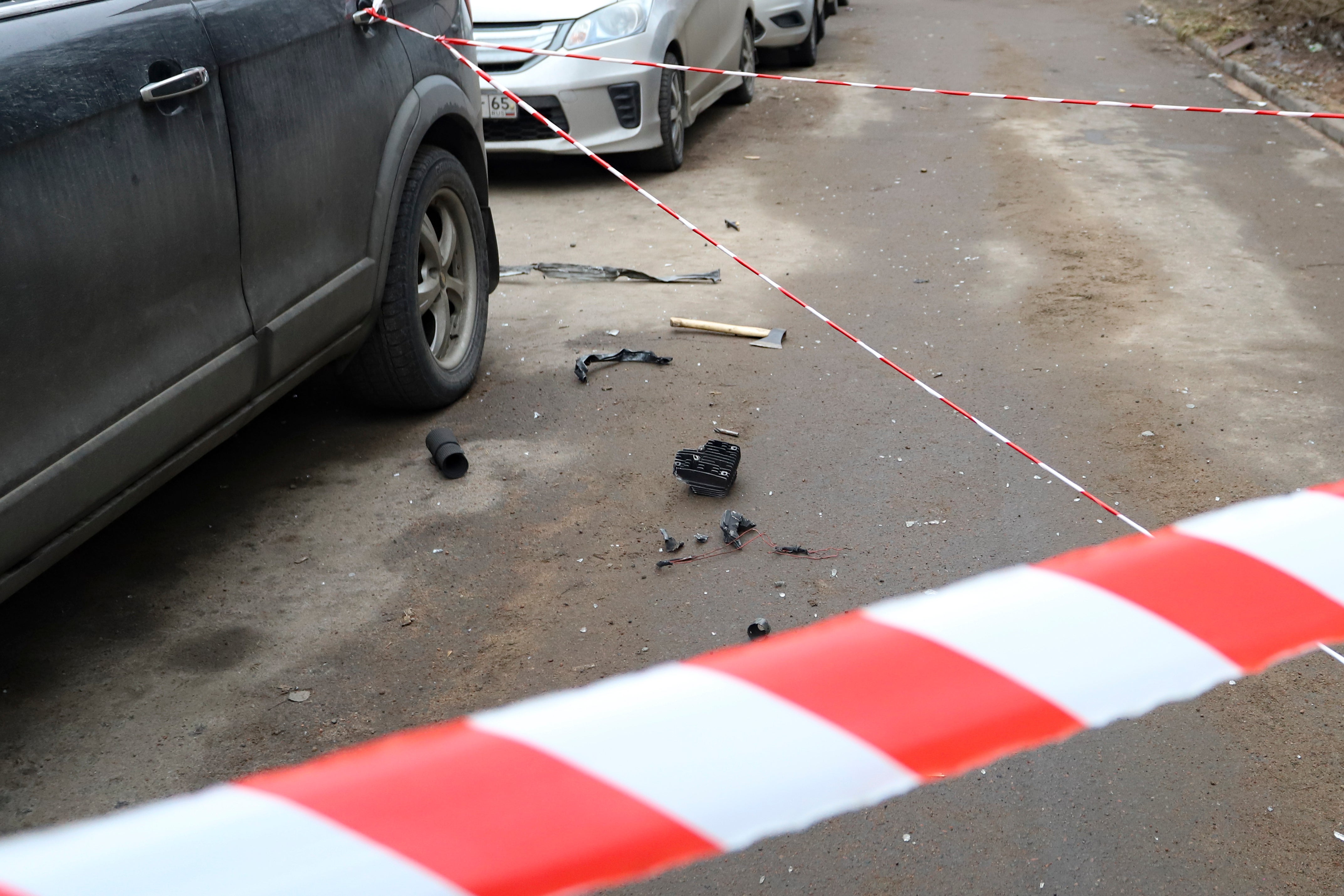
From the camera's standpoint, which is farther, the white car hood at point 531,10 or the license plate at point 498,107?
the white car hood at point 531,10

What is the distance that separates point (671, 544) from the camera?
376 centimetres

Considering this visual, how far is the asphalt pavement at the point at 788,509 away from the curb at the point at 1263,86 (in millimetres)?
1955

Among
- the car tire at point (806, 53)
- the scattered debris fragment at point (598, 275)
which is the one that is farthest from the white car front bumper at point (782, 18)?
the scattered debris fragment at point (598, 275)

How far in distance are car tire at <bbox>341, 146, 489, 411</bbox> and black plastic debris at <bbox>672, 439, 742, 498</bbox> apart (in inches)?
40.9

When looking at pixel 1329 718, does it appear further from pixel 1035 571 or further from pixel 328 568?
pixel 328 568

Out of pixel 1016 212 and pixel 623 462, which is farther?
pixel 1016 212

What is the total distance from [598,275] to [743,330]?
3.94ft

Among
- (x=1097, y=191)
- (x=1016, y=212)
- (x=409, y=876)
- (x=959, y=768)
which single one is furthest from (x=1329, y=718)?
(x=1097, y=191)

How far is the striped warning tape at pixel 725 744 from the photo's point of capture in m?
1.05

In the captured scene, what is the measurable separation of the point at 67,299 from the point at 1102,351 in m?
4.18

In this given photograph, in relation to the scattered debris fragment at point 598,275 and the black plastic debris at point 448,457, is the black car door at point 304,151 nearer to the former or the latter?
the black plastic debris at point 448,457

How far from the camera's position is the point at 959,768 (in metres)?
1.20

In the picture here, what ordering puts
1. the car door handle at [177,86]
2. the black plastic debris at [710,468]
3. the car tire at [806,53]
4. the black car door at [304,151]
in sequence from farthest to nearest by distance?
the car tire at [806,53]
the black plastic debris at [710,468]
the black car door at [304,151]
the car door handle at [177,86]

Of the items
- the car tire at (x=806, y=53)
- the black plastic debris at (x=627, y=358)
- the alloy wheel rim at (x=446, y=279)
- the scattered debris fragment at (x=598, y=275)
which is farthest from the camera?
the car tire at (x=806, y=53)
